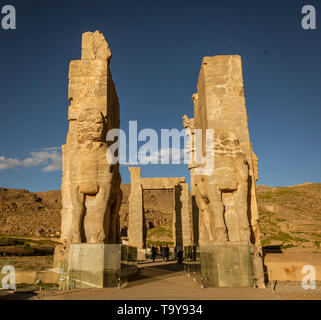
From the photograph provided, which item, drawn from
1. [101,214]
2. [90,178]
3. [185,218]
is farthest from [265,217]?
[90,178]

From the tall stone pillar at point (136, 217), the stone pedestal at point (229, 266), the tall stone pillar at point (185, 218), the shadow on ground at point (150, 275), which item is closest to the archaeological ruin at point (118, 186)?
the stone pedestal at point (229, 266)

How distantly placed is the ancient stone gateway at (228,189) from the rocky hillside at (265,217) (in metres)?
8.23

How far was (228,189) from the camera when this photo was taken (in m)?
6.13

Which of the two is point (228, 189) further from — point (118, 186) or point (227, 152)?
point (118, 186)

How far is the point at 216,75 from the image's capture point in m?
7.16

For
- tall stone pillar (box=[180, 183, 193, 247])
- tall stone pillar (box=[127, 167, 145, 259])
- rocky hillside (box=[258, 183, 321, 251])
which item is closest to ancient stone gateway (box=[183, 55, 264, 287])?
rocky hillside (box=[258, 183, 321, 251])

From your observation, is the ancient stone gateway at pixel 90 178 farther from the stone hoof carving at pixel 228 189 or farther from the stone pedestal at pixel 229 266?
the stone hoof carving at pixel 228 189

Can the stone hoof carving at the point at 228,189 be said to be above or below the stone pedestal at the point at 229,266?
above

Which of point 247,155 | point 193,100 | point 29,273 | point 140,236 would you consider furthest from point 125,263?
point 140,236

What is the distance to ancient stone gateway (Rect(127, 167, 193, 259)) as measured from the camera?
679 inches

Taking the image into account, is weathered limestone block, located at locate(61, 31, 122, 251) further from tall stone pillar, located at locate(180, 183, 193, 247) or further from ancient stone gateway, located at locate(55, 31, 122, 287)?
tall stone pillar, located at locate(180, 183, 193, 247)

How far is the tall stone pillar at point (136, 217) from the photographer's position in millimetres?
17153
